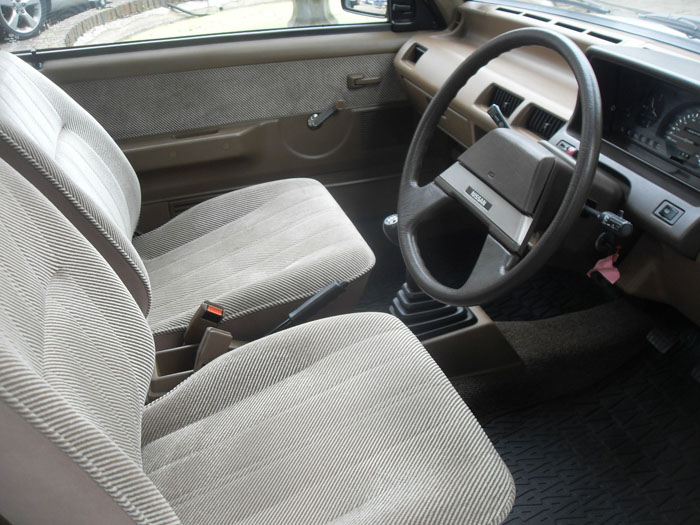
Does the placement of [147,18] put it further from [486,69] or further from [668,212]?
[668,212]

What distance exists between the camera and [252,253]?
4.53ft

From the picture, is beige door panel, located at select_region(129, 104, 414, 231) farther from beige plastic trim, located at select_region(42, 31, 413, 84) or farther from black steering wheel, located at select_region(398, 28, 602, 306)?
black steering wheel, located at select_region(398, 28, 602, 306)

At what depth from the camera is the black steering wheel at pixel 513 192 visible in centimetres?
95

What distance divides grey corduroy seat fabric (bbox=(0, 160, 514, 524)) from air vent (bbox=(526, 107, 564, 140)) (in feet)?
2.02

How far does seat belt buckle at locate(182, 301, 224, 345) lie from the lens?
1.16m

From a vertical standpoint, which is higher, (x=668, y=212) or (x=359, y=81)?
(x=668, y=212)

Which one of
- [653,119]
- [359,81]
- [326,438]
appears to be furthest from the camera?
[359,81]

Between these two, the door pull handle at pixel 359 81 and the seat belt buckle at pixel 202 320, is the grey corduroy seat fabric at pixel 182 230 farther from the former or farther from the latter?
the door pull handle at pixel 359 81

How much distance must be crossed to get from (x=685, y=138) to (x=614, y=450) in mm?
764

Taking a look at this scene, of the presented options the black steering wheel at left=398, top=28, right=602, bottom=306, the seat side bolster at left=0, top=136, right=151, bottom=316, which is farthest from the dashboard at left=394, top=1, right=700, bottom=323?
the seat side bolster at left=0, top=136, right=151, bottom=316

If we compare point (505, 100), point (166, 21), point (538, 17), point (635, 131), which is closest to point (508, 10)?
point (538, 17)

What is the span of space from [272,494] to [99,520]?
0.97ft

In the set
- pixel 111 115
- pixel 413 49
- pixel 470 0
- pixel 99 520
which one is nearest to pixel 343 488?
pixel 99 520

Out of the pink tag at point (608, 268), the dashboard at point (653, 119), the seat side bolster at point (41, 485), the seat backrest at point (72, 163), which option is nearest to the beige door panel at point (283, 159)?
the seat backrest at point (72, 163)
